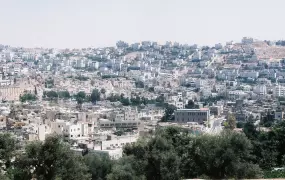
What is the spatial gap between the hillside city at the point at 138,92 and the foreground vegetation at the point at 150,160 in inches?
17.1

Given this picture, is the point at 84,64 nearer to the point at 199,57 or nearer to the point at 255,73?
the point at 199,57

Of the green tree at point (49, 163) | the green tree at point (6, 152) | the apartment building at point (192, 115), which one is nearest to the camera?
the green tree at point (49, 163)

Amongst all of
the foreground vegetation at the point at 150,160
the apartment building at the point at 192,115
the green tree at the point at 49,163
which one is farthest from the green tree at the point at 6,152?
the apartment building at the point at 192,115

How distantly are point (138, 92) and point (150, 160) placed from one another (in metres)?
42.2

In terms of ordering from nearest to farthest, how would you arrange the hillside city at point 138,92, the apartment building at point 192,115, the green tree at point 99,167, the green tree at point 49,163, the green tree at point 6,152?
the green tree at point 49,163, the green tree at point 6,152, the green tree at point 99,167, the hillside city at point 138,92, the apartment building at point 192,115

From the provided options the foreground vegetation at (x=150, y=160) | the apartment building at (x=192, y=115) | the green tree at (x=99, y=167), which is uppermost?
the foreground vegetation at (x=150, y=160)

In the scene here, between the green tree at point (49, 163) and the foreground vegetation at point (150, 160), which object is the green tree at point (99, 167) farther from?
the green tree at point (49, 163)

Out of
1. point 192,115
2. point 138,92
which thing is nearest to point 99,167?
point 192,115

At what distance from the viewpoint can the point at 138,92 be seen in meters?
55.7

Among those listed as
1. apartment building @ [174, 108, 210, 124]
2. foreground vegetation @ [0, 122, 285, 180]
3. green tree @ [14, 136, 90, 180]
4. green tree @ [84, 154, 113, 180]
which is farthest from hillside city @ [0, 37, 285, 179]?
green tree @ [14, 136, 90, 180]

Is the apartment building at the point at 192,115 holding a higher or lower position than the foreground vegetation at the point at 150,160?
lower

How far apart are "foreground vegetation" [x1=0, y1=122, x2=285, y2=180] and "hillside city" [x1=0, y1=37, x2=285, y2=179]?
1.42 ft

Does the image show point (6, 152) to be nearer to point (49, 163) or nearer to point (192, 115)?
point (49, 163)

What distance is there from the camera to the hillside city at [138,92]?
26.8m
